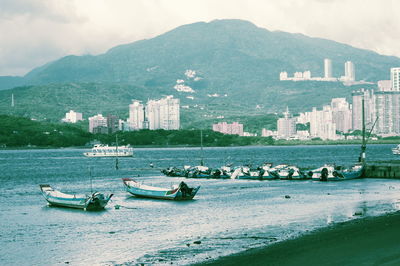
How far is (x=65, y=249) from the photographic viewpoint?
32.7 meters

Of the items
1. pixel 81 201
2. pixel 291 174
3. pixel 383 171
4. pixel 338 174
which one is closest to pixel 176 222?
pixel 81 201

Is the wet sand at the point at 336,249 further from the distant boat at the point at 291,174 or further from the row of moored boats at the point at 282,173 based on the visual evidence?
the distant boat at the point at 291,174

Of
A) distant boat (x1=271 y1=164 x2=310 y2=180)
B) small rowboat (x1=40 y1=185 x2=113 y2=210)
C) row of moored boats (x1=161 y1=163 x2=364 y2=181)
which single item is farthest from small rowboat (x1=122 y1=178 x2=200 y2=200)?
distant boat (x1=271 y1=164 x2=310 y2=180)

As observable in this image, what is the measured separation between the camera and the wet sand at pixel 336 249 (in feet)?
78.2

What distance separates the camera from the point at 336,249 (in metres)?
26.2

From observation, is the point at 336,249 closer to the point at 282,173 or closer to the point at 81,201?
the point at 81,201

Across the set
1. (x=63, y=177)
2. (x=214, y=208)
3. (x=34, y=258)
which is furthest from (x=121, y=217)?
(x=63, y=177)

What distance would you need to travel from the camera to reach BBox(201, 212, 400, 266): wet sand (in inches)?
938

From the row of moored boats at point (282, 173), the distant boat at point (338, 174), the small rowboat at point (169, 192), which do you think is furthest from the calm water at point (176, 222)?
the row of moored boats at point (282, 173)

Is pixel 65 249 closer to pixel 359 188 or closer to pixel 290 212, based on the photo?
pixel 290 212

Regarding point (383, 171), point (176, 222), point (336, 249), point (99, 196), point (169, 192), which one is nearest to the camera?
point (336, 249)

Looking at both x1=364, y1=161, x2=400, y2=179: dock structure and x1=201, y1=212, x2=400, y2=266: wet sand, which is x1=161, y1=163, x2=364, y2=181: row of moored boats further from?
x1=201, y1=212, x2=400, y2=266: wet sand

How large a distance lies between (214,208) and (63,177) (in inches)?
2021

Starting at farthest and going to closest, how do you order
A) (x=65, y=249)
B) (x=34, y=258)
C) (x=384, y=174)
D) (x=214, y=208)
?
1. (x=384, y=174)
2. (x=214, y=208)
3. (x=65, y=249)
4. (x=34, y=258)
